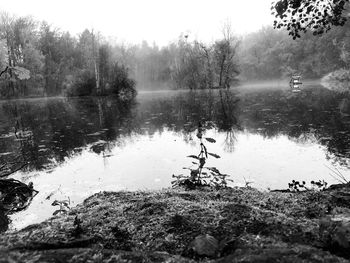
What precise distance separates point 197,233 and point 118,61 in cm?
4311

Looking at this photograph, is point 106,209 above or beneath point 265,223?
beneath

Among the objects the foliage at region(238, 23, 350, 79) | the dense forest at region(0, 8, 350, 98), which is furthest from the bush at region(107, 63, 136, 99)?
the foliage at region(238, 23, 350, 79)

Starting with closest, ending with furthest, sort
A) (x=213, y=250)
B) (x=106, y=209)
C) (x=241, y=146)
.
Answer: (x=213, y=250), (x=106, y=209), (x=241, y=146)

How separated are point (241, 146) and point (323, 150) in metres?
2.17

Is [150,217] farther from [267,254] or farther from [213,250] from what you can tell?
[267,254]

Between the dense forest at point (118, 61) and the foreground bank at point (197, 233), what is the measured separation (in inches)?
1442

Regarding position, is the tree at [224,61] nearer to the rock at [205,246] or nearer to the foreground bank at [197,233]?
the foreground bank at [197,233]

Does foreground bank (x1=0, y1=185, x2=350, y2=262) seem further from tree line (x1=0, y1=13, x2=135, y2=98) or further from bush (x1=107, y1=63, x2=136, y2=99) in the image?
bush (x1=107, y1=63, x2=136, y2=99)

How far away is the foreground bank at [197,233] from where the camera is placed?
6.38 ft

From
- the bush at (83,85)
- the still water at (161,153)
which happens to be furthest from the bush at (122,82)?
the still water at (161,153)

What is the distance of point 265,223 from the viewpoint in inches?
104

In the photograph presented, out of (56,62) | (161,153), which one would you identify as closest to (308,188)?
Answer: (161,153)

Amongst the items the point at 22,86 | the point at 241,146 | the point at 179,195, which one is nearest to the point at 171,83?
the point at 22,86

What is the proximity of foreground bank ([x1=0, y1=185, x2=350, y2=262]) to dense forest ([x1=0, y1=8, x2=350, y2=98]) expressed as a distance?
3662 centimetres
